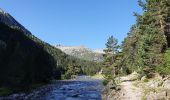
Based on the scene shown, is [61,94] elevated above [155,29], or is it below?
below

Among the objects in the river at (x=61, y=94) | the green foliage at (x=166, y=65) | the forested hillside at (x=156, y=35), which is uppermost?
the forested hillside at (x=156, y=35)

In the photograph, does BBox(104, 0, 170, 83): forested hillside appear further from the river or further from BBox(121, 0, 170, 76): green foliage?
the river

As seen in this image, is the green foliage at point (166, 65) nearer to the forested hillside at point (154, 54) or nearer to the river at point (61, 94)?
the forested hillside at point (154, 54)

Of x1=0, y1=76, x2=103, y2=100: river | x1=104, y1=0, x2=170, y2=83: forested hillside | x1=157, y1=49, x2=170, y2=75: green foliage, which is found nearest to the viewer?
x1=157, y1=49, x2=170, y2=75: green foliage

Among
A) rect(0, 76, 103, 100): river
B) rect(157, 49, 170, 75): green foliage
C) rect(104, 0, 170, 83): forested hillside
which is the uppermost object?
rect(104, 0, 170, 83): forested hillside

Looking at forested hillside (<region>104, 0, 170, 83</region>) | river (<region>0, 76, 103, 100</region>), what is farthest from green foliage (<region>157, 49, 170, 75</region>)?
river (<region>0, 76, 103, 100</region>)

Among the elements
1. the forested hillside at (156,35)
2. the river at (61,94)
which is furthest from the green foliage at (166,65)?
the river at (61,94)

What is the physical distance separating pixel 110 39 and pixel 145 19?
46.6 m

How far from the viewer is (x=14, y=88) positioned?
71250 mm

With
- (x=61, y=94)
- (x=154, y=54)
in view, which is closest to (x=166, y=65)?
(x=154, y=54)

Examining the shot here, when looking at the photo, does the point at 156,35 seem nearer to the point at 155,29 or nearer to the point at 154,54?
the point at 155,29

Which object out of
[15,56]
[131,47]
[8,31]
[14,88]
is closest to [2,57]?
[15,56]

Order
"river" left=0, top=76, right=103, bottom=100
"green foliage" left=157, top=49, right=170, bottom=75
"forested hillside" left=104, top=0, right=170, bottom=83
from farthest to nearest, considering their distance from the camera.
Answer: "river" left=0, top=76, right=103, bottom=100, "forested hillside" left=104, top=0, right=170, bottom=83, "green foliage" left=157, top=49, right=170, bottom=75

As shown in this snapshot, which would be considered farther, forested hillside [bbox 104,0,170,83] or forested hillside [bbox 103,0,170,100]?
forested hillside [bbox 104,0,170,83]
